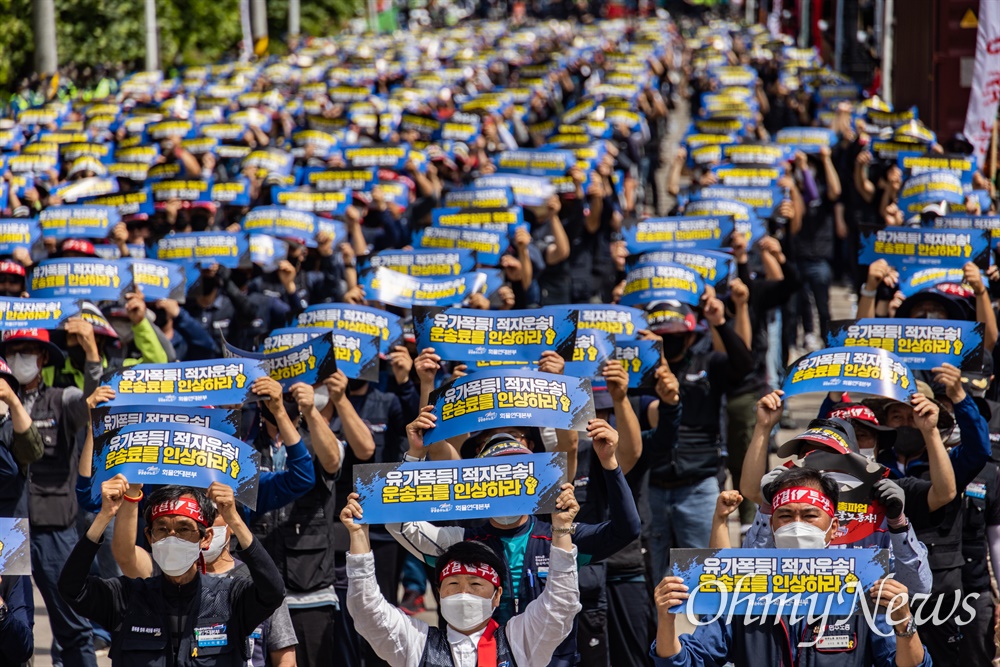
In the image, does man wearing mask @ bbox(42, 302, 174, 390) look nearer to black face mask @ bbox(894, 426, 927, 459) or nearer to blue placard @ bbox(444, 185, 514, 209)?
black face mask @ bbox(894, 426, 927, 459)

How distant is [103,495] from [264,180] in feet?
33.1

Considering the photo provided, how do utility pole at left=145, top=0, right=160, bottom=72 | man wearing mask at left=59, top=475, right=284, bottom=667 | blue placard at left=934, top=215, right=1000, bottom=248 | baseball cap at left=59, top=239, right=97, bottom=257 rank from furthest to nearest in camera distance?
1. utility pole at left=145, top=0, right=160, bottom=72
2. baseball cap at left=59, top=239, right=97, bottom=257
3. blue placard at left=934, top=215, right=1000, bottom=248
4. man wearing mask at left=59, top=475, right=284, bottom=667

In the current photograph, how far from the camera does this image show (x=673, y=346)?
891 cm

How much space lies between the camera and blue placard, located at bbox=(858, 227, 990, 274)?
10.2 meters

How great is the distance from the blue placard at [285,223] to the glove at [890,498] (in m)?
7.52

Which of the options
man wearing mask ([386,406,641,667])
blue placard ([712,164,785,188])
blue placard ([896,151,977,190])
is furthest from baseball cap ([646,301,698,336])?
blue placard ([712,164,785,188])

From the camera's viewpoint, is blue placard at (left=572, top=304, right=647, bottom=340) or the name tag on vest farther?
blue placard at (left=572, top=304, right=647, bottom=340)

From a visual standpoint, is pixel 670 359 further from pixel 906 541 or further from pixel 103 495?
pixel 103 495

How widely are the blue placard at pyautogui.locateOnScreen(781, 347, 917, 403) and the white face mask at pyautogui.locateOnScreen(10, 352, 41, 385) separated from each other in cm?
381

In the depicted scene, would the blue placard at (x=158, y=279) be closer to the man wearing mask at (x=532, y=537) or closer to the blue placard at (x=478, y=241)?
the blue placard at (x=478, y=241)

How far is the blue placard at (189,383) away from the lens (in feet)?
24.7

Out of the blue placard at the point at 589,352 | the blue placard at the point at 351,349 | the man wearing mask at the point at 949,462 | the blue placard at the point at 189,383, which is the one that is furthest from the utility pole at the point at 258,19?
the man wearing mask at the point at 949,462

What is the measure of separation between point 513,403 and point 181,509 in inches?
60.5

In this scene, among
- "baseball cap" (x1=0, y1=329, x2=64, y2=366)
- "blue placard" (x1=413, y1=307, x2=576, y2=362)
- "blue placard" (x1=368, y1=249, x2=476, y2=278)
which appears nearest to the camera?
"blue placard" (x1=413, y1=307, x2=576, y2=362)
